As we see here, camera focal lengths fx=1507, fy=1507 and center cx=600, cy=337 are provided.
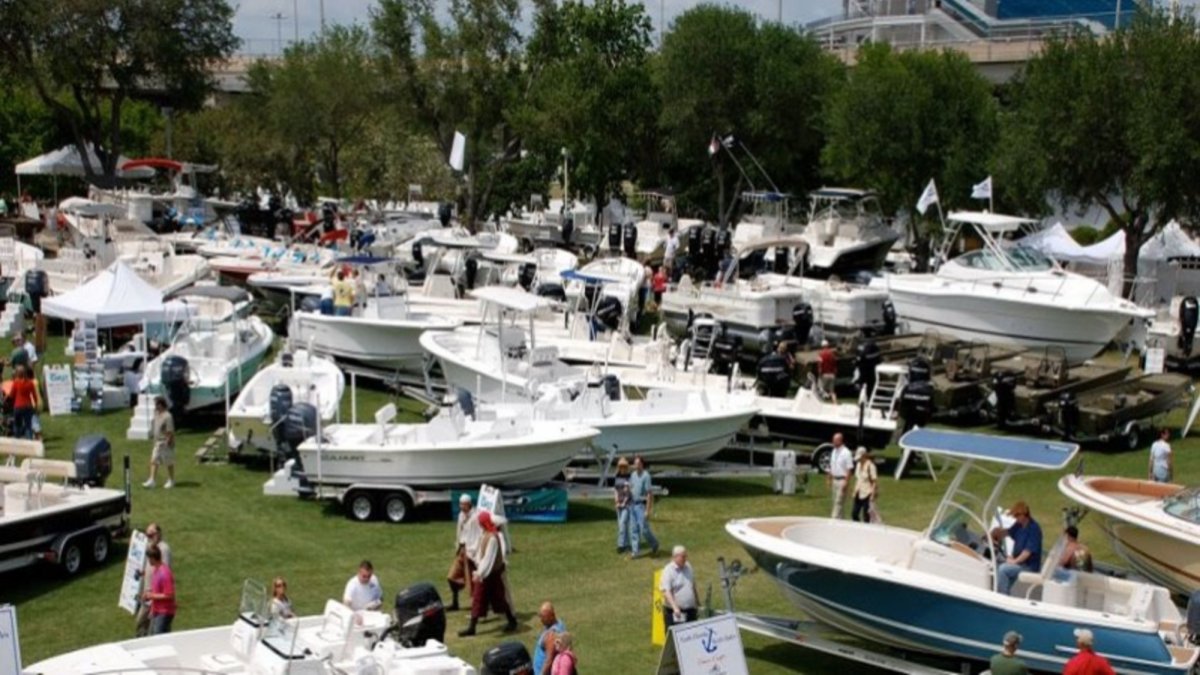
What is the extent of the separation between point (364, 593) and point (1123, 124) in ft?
89.4

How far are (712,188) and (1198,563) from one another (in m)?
41.8

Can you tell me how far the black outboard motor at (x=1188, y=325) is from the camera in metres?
31.6

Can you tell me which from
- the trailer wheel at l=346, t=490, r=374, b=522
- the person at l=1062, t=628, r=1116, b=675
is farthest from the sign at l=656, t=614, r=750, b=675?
the trailer wheel at l=346, t=490, r=374, b=522

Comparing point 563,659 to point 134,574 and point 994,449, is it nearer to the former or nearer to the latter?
point 994,449

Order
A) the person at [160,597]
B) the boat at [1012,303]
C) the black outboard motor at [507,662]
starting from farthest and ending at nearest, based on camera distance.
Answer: the boat at [1012,303] → the person at [160,597] → the black outboard motor at [507,662]

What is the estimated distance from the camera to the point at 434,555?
61.1 ft

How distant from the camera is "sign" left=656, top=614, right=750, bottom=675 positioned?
1217 cm

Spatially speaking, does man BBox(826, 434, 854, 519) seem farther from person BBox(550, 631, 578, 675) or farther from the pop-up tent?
the pop-up tent

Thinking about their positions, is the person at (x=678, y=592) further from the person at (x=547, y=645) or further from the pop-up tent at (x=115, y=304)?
the pop-up tent at (x=115, y=304)

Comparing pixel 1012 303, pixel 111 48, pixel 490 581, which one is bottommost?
pixel 490 581

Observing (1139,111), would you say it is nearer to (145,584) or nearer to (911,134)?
(911,134)

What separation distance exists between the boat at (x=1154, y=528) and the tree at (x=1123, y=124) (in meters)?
20.4

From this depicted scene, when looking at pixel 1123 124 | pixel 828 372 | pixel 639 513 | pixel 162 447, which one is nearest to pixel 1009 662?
pixel 639 513

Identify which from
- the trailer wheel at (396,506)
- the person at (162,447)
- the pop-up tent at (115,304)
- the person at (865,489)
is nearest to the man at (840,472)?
the person at (865,489)
